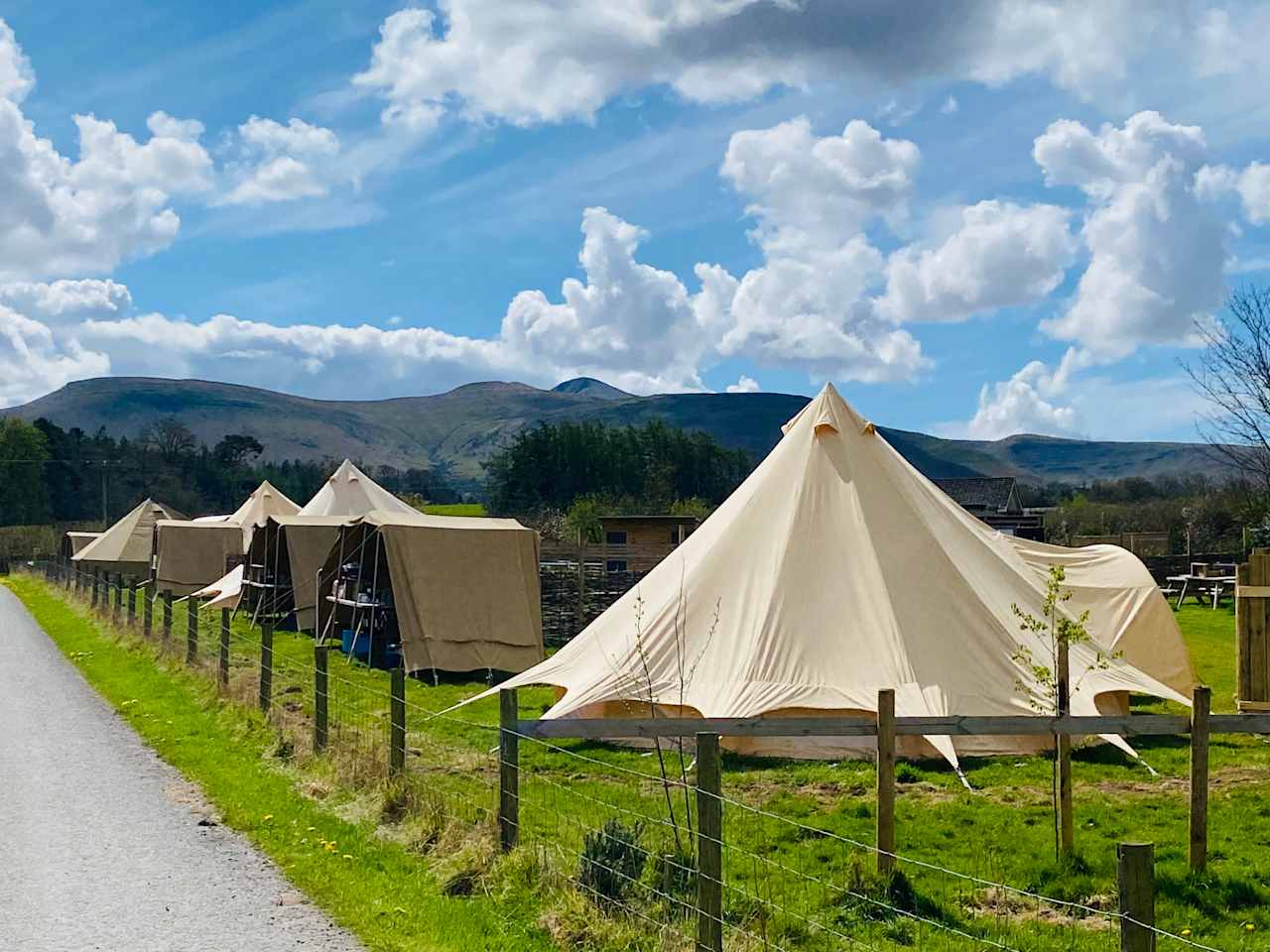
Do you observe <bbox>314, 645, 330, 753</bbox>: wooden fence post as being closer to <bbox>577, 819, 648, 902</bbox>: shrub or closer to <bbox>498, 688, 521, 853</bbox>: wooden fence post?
<bbox>498, 688, 521, 853</bbox>: wooden fence post

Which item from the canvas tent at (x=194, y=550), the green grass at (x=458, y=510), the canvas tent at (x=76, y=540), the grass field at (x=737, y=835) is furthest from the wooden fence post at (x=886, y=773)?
the green grass at (x=458, y=510)

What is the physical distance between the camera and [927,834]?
908 cm

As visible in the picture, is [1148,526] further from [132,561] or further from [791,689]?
[791,689]

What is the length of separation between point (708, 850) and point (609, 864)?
1.21m

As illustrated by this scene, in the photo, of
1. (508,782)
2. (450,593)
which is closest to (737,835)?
(508,782)

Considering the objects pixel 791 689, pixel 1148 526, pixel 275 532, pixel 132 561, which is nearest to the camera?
pixel 791 689

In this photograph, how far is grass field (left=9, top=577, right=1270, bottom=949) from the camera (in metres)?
6.73

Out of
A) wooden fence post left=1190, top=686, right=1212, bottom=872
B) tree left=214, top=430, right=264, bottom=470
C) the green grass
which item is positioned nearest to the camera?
wooden fence post left=1190, top=686, right=1212, bottom=872

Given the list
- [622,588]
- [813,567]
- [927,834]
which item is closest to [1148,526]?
[622,588]

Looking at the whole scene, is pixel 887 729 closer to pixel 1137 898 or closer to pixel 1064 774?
pixel 1064 774

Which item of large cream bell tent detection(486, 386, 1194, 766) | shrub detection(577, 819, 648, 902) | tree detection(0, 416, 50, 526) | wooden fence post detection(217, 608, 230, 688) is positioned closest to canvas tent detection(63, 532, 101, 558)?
tree detection(0, 416, 50, 526)

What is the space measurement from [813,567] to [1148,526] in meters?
55.3

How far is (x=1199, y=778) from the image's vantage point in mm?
7902

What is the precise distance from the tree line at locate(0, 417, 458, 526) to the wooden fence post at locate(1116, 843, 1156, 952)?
88.1 m
